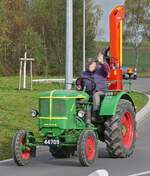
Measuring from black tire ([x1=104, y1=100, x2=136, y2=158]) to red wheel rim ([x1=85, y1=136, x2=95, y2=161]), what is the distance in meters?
0.81

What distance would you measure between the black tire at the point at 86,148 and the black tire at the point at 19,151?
1.12m

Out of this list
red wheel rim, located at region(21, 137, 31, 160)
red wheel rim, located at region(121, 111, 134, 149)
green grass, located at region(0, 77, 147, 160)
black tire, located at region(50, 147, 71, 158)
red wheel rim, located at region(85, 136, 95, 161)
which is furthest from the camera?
green grass, located at region(0, 77, 147, 160)

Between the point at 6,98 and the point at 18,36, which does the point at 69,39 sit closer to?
the point at 6,98

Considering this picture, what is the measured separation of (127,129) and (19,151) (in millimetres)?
2821

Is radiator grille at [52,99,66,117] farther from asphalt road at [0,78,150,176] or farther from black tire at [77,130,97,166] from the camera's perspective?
asphalt road at [0,78,150,176]

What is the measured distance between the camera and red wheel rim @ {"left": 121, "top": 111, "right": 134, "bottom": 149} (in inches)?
512

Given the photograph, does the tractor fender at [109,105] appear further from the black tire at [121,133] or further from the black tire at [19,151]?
the black tire at [19,151]

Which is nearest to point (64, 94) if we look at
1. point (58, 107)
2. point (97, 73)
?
point (58, 107)

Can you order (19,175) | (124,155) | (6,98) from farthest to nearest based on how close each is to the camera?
(6,98), (124,155), (19,175)

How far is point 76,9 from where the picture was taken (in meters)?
64.5

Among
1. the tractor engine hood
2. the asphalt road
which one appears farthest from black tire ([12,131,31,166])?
the tractor engine hood

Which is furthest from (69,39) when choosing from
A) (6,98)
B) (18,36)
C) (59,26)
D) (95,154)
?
(59,26)

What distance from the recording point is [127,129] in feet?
43.5

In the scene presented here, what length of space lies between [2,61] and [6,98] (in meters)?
37.1
